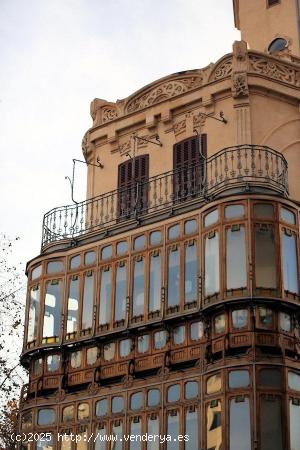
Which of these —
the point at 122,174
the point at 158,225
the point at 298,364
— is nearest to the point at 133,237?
the point at 158,225

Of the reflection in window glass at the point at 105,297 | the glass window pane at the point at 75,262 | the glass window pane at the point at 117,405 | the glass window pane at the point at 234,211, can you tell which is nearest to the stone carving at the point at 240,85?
the glass window pane at the point at 234,211

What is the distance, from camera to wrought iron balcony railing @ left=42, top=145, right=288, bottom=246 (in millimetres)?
23531

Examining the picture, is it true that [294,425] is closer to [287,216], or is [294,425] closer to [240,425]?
[240,425]

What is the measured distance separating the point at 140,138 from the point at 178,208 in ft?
12.9

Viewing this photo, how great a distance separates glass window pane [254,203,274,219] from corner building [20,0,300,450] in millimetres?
32

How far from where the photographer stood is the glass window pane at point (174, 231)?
23.5m

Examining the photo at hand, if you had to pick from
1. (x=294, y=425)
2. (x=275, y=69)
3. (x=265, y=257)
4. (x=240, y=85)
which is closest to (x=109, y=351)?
(x=265, y=257)

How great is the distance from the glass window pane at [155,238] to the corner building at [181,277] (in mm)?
34

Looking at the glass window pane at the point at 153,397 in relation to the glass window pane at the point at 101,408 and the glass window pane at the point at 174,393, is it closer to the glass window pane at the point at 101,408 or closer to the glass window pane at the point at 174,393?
the glass window pane at the point at 174,393

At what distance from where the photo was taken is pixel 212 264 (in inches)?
880

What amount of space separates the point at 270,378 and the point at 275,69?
30.0ft

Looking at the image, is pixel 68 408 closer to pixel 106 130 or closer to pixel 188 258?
pixel 188 258

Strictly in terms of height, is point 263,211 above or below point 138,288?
above

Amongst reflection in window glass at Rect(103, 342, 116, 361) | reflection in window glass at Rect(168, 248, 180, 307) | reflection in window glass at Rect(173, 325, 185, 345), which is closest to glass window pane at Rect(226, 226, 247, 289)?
reflection in window glass at Rect(168, 248, 180, 307)
